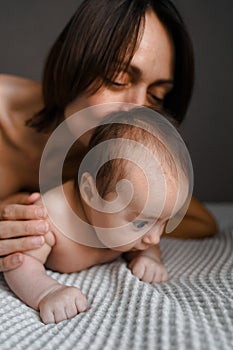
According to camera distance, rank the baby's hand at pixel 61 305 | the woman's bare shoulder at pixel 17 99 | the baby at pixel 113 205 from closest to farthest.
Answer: the baby's hand at pixel 61 305, the baby at pixel 113 205, the woman's bare shoulder at pixel 17 99

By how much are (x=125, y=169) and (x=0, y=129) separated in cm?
47

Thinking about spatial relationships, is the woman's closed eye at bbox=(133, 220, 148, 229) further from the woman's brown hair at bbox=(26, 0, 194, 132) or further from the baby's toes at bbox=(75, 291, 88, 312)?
the woman's brown hair at bbox=(26, 0, 194, 132)

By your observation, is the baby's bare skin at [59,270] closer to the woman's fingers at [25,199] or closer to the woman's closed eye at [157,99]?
the woman's fingers at [25,199]

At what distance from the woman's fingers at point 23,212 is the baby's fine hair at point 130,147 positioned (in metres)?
0.11

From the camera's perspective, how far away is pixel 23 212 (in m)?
0.86

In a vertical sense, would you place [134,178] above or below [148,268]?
above

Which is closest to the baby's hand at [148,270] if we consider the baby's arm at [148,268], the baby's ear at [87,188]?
the baby's arm at [148,268]

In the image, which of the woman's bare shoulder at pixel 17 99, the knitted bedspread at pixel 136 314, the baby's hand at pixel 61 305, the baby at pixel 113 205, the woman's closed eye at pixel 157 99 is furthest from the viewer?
the woman's bare shoulder at pixel 17 99

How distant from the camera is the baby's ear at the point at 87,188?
853mm

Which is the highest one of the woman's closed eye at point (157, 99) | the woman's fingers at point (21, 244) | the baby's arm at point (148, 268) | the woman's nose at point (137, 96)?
the woman's nose at point (137, 96)

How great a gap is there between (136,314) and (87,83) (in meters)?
0.50

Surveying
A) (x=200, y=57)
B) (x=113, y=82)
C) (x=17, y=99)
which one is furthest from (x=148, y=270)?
(x=200, y=57)

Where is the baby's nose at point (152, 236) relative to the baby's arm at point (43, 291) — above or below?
above

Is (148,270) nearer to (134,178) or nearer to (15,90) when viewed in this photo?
(134,178)
